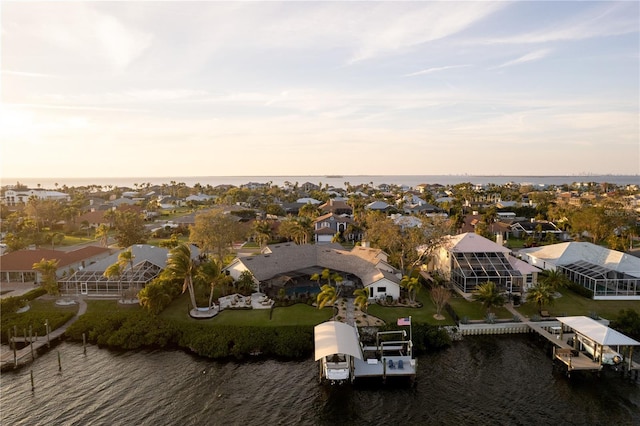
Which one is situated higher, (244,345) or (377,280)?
(377,280)

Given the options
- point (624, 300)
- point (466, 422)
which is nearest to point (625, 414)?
point (466, 422)

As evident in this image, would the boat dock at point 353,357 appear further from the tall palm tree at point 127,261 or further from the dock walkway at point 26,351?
the dock walkway at point 26,351

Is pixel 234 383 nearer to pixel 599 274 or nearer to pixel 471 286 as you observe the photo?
pixel 471 286

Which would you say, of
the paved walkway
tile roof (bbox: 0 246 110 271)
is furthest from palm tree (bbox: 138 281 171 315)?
tile roof (bbox: 0 246 110 271)

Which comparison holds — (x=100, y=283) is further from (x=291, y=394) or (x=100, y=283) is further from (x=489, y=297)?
(x=489, y=297)

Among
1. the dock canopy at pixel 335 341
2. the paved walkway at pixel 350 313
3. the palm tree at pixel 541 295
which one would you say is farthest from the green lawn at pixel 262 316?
the palm tree at pixel 541 295

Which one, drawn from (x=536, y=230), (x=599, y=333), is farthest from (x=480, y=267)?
(x=536, y=230)
